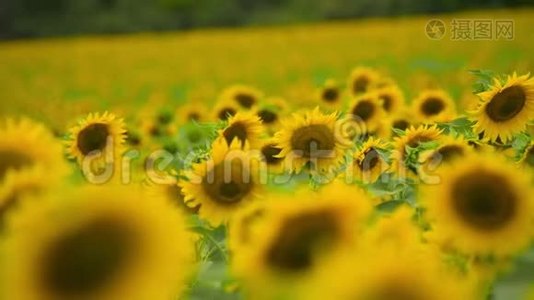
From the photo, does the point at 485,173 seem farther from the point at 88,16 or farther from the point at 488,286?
the point at 88,16

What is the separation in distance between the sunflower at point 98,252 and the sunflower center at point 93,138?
28 cm

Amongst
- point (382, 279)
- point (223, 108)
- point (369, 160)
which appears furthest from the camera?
point (223, 108)

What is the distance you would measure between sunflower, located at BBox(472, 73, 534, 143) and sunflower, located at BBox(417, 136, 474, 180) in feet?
0.28

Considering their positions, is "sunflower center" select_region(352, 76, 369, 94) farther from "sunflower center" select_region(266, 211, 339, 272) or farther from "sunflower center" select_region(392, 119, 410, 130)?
"sunflower center" select_region(266, 211, 339, 272)

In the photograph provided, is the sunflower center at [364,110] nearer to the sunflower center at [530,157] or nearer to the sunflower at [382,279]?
the sunflower center at [530,157]

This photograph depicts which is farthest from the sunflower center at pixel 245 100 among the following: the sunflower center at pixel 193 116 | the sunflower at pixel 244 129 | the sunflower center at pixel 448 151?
the sunflower center at pixel 448 151

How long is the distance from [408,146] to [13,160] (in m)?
0.32

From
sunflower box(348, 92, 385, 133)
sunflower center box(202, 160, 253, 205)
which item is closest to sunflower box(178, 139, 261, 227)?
sunflower center box(202, 160, 253, 205)

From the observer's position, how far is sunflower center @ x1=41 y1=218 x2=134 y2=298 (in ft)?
0.64

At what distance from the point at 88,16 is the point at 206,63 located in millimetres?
346

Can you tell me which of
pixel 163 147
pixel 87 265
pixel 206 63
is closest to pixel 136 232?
pixel 87 265

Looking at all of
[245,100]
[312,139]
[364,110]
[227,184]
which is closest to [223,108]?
[245,100]

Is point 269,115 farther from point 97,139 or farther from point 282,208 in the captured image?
point 282,208

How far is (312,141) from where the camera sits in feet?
1.98
